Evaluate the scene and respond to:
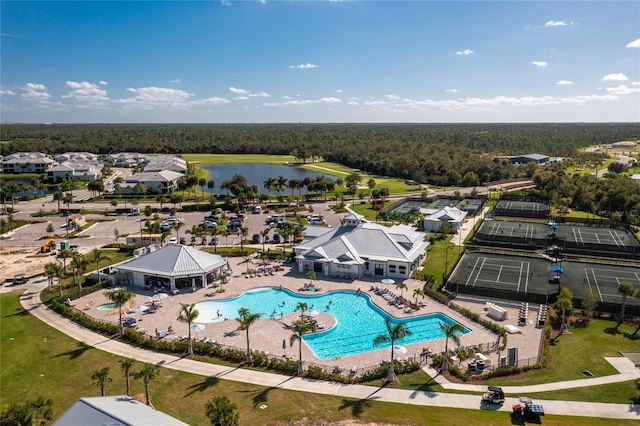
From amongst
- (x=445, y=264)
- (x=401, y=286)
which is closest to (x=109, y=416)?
(x=401, y=286)

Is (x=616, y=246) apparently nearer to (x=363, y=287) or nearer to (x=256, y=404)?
(x=363, y=287)

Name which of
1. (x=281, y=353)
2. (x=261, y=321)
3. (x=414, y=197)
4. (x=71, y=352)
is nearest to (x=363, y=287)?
(x=261, y=321)

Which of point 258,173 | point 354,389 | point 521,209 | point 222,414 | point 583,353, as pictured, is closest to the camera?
point 222,414

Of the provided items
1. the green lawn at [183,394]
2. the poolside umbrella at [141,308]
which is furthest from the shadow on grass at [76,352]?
the poolside umbrella at [141,308]

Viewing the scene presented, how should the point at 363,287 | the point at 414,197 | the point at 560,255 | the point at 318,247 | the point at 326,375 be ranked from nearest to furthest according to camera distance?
1. the point at 326,375
2. the point at 363,287
3. the point at 318,247
4. the point at 560,255
5. the point at 414,197

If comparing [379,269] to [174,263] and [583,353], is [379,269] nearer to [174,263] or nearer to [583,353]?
Answer: [583,353]

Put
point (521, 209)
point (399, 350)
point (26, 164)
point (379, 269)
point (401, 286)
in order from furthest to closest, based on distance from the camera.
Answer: point (26, 164)
point (521, 209)
point (379, 269)
point (401, 286)
point (399, 350)

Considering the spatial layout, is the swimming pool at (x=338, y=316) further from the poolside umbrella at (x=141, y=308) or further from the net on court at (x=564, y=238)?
the net on court at (x=564, y=238)
